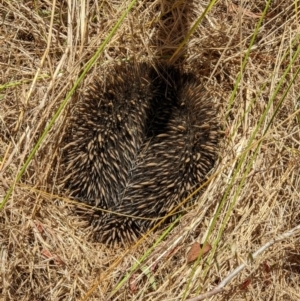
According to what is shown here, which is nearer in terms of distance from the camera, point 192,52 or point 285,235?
point 285,235

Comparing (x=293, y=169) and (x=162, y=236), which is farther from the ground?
(x=293, y=169)

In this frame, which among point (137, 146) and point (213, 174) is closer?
point (137, 146)

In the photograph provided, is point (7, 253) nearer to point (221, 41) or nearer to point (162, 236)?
point (162, 236)

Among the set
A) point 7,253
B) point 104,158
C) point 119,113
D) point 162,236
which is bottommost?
point 7,253

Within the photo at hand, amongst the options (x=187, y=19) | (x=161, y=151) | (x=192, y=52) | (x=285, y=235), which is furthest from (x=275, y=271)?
(x=187, y=19)
